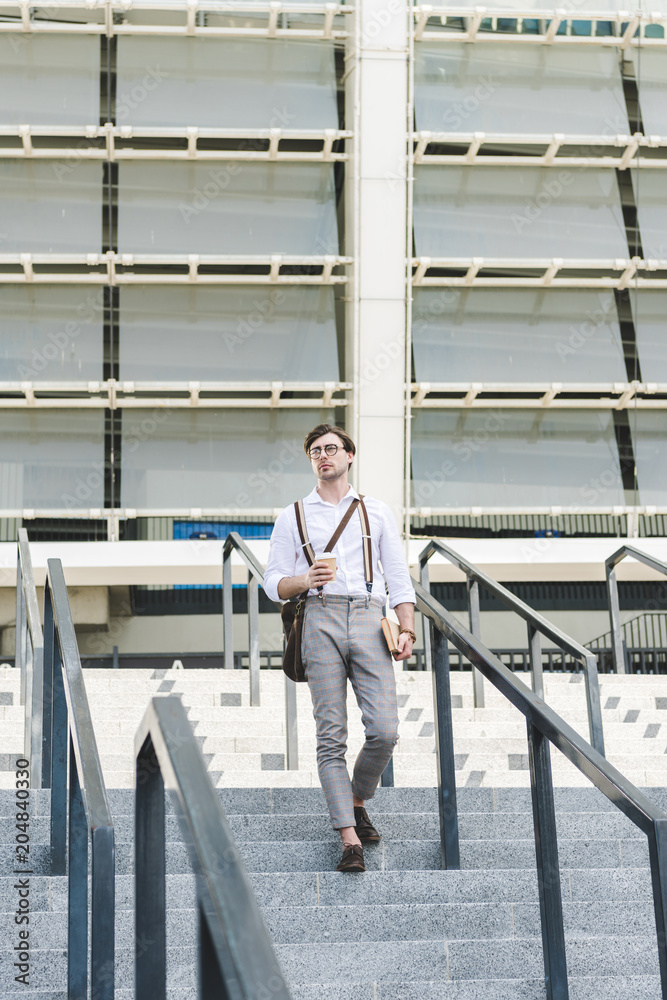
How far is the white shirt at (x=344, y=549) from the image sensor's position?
3.83 m

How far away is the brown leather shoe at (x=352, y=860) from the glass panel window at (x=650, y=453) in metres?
9.42

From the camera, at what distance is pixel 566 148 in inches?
496

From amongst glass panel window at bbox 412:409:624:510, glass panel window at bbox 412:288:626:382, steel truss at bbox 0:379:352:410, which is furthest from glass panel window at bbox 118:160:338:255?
glass panel window at bbox 412:409:624:510

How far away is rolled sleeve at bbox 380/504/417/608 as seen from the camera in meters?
3.88

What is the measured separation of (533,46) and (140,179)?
4420mm

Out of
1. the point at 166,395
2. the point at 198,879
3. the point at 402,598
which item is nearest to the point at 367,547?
the point at 402,598

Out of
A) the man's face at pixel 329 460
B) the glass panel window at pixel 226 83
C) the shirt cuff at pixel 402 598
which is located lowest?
the shirt cuff at pixel 402 598

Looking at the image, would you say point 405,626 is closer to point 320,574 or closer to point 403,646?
point 403,646

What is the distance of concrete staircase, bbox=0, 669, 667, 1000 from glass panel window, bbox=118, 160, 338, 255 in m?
7.77

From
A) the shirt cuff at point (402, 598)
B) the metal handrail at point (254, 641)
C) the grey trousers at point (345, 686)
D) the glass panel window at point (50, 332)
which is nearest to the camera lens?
the grey trousers at point (345, 686)

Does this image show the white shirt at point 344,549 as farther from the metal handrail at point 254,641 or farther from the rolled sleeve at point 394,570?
the metal handrail at point 254,641

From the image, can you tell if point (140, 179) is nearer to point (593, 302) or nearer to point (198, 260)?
point (198, 260)

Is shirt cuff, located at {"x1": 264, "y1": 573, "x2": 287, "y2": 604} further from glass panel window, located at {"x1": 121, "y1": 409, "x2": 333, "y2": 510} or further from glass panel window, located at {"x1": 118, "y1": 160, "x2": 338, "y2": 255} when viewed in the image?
glass panel window, located at {"x1": 118, "y1": 160, "x2": 338, "y2": 255}

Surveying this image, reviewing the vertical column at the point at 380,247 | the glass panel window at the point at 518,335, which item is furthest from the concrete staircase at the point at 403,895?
the glass panel window at the point at 518,335
